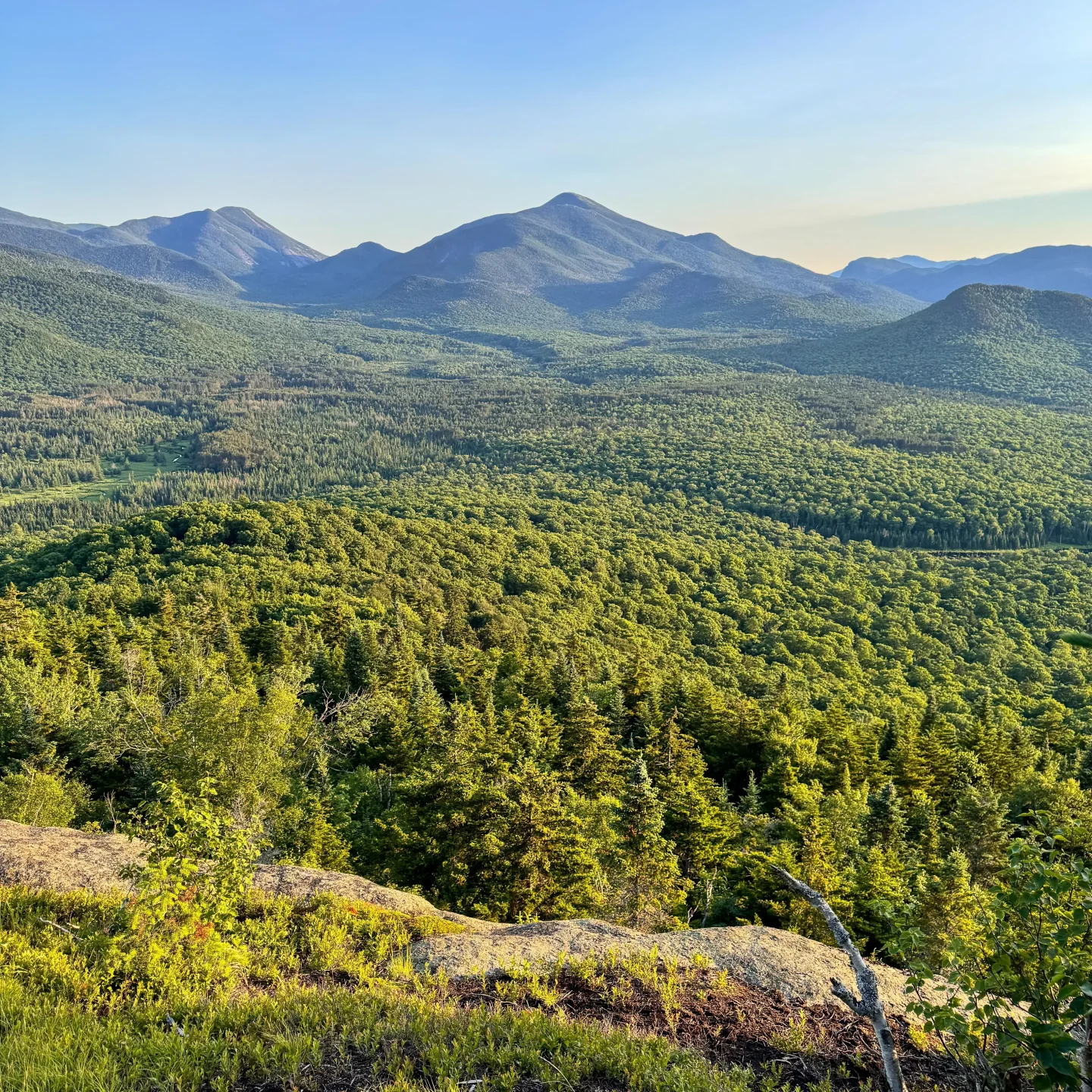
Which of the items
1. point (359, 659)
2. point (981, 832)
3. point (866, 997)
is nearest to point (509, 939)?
point (866, 997)

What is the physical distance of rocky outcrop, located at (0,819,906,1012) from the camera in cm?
984

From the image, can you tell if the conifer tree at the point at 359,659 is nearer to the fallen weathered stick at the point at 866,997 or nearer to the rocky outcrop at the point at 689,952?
the rocky outcrop at the point at 689,952

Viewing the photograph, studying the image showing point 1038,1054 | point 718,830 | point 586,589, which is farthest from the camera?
point 586,589

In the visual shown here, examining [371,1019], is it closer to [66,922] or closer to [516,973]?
[516,973]

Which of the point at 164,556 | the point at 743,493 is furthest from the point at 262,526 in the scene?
the point at 743,493

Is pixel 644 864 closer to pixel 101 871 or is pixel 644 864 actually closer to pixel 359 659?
pixel 101 871

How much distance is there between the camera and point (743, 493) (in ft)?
555

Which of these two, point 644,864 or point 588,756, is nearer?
point 644,864

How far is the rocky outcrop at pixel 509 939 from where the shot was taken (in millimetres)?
9844

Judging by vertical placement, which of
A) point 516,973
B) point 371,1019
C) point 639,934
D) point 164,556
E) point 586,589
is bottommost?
point 586,589

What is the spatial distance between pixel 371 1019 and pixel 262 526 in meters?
81.5

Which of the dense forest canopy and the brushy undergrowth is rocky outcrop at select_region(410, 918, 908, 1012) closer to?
the brushy undergrowth

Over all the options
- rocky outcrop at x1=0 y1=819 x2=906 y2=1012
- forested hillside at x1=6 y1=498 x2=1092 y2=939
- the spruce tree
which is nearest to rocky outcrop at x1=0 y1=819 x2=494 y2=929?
rocky outcrop at x1=0 y1=819 x2=906 y2=1012

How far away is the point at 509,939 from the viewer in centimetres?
1080
